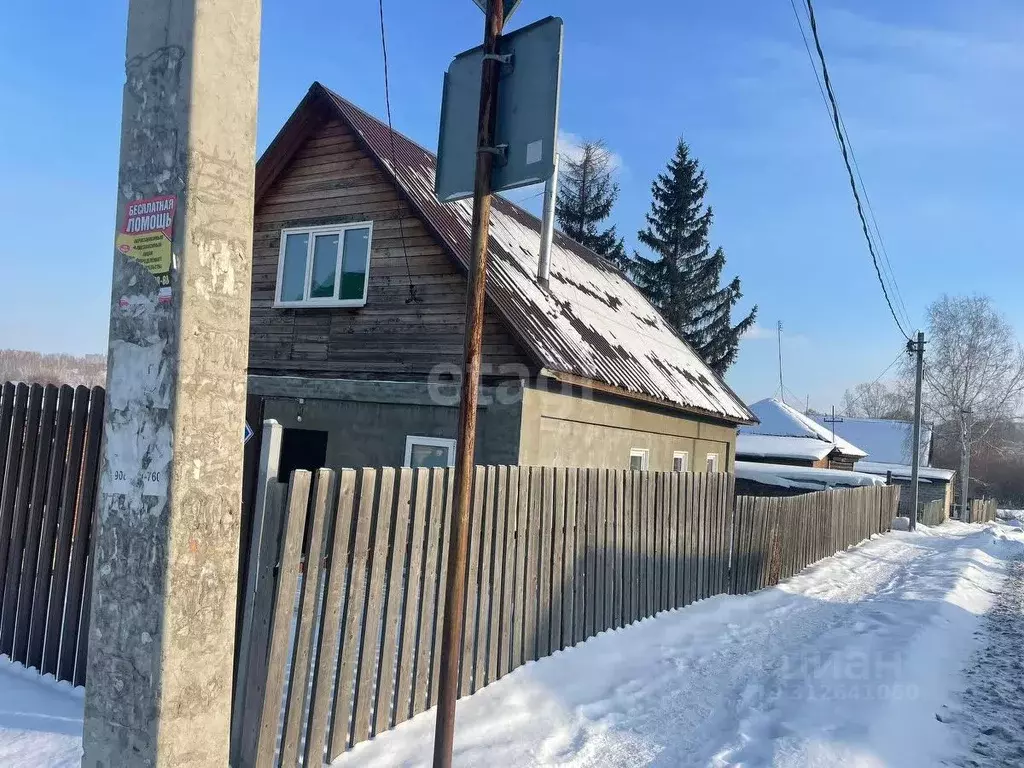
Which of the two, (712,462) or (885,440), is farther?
(885,440)

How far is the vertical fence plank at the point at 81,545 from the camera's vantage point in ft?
14.2

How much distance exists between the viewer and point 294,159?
1127 cm

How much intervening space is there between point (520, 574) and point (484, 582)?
531 mm

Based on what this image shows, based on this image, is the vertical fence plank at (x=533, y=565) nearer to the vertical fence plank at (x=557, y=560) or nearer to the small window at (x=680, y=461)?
the vertical fence plank at (x=557, y=560)

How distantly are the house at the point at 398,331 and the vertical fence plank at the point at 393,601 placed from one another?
448 centimetres

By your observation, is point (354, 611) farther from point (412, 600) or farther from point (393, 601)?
point (412, 600)

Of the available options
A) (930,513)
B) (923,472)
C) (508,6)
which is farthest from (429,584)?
(923,472)

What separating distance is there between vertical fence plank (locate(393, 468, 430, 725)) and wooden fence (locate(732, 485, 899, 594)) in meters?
6.27

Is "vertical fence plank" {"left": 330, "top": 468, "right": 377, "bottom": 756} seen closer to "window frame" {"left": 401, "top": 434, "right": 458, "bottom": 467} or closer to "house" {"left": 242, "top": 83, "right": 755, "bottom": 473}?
"house" {"left": 242, "top": 83, "right": 755, "bottom": 473}

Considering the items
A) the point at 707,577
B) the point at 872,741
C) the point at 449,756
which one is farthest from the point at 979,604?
the point at 449,756

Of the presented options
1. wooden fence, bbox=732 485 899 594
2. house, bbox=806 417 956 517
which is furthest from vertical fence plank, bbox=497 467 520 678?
house, bbox=806 417 956 517

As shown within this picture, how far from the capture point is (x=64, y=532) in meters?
4.52

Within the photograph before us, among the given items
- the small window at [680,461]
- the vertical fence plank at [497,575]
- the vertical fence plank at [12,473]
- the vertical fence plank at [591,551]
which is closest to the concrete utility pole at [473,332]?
the vertical fence plank at [497,575]

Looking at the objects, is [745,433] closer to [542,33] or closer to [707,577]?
[707,577]
